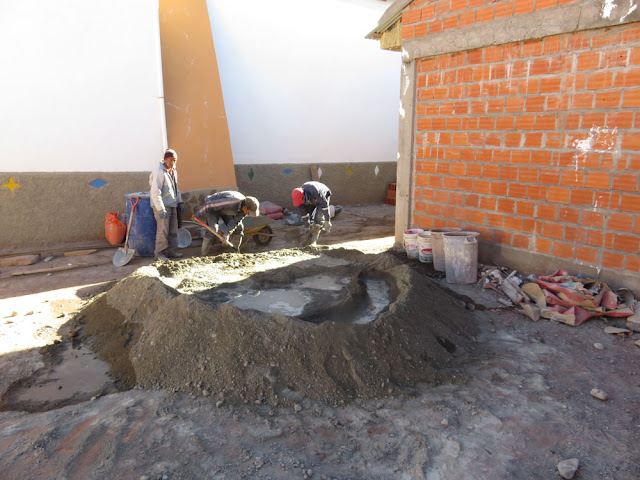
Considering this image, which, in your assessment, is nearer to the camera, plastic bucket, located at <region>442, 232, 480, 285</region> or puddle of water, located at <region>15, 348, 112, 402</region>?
puddle of water, located at <region>15, 348, 112, 402</region>

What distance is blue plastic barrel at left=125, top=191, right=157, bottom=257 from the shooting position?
6.60m

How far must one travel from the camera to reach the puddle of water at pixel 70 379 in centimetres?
323

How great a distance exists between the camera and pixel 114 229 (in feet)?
22.8

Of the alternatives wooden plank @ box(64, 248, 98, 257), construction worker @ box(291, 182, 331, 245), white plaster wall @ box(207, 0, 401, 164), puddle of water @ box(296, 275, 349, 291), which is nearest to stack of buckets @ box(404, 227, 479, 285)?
puddle of water @ box(296, 275, 349, 291)

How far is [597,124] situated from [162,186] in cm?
535

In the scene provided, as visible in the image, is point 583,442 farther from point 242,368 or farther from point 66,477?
point 66,477

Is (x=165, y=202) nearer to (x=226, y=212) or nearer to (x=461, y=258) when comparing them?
(x=226, y=212)

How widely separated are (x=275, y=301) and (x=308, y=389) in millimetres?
1314

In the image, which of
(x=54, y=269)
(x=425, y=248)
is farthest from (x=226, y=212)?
(x=425, y=248)

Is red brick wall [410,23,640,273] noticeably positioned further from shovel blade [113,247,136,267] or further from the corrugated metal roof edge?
shovel blade [113,247,136,267]

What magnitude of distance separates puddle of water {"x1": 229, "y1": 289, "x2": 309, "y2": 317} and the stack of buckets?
1.80m

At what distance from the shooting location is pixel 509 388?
3.13m

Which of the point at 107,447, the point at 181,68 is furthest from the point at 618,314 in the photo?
the point at 181,68

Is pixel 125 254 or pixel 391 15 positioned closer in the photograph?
pixel 391 15
